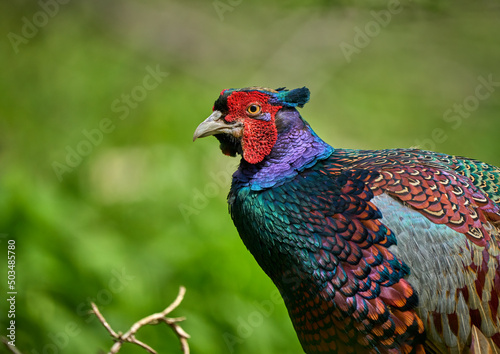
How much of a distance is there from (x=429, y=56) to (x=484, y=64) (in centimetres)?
65

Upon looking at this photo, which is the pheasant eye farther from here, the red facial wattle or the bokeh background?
the bokeh background

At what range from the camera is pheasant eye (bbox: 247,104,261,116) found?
9.58ft

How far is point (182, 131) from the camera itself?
6137 millimetres

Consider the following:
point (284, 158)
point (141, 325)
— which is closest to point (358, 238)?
point (284, 158)

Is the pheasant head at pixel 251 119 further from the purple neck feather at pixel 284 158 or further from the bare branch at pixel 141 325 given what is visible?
the bare branch at pixel 141 325

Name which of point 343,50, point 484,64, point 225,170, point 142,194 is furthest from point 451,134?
point 142,194

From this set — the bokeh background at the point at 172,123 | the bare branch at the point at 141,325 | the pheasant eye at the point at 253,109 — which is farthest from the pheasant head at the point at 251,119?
the bokeh background at the point at 172,123

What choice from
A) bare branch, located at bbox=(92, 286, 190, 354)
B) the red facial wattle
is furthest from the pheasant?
bare branch, located at bbox=(92, 286, 190, 354)

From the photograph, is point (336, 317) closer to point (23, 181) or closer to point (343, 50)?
point (23, 181)

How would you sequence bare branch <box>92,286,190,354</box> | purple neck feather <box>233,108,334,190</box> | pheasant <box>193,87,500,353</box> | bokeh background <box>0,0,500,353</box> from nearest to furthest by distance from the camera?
bare branch <box>92,286,190,354</box>
pheasant <box>193,87,500,353</box>
purple neck feather <box>233,108,334,190</box>
bokeh background <box>0,0,500,353</box>

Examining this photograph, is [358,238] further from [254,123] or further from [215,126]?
[215,126]

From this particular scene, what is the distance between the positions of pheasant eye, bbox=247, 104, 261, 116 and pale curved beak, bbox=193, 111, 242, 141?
0.28 ft

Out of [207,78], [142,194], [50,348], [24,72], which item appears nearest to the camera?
[50,348]

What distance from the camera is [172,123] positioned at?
6.19 m
